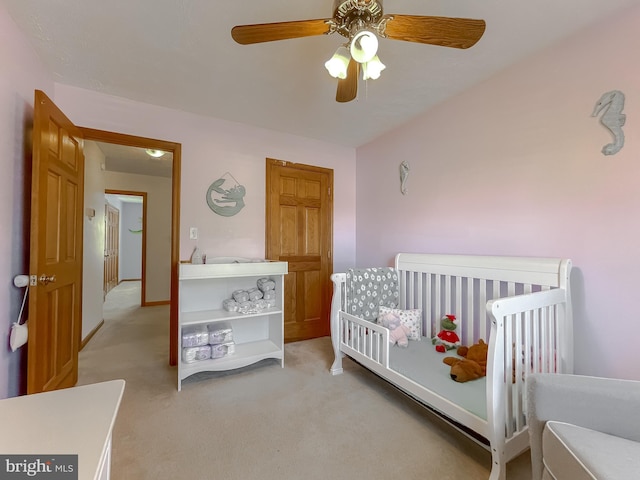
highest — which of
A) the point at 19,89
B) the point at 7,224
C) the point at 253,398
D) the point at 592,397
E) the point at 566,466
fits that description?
the point at 19,89

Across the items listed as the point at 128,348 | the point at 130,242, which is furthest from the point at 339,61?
the point at 130,242

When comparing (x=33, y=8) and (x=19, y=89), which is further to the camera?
(x=19, y=89)

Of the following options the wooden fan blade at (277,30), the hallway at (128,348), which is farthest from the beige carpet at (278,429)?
the wooden fan blade at (277,30)

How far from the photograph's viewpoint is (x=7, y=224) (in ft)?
4.98

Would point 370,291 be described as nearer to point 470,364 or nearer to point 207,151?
point 470,364

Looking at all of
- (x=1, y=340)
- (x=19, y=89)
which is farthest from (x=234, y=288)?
(x=19, y=89)

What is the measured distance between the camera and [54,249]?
1788mm

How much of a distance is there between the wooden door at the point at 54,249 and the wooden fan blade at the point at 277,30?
130 cm

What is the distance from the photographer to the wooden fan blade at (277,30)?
1.16 metres

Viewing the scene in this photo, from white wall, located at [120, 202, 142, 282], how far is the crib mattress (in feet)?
27.7

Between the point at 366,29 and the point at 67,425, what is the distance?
1594 mm

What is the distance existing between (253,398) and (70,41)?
2.61m

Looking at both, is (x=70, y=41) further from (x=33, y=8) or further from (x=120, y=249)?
(x=120, y=249)

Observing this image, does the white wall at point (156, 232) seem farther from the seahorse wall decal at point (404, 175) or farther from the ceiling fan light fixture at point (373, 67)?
the ceiling fan light fixture at point (373, 67)
